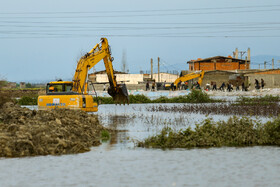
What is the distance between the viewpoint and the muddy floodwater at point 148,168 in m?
11.8

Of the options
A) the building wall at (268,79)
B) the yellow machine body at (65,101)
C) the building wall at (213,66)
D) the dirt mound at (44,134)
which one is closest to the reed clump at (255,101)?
the yellow machine body at (65,101)

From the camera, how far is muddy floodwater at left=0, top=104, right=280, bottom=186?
465 inches

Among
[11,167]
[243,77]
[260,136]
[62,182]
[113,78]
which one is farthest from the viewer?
[243,77]

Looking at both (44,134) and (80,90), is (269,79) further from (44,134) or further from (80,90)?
(44,134)

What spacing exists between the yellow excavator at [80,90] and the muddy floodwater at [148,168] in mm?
10525

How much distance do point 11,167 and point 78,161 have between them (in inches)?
73.8

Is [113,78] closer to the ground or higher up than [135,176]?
higher up

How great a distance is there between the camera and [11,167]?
44.6ft

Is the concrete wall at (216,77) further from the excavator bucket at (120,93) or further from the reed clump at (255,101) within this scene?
the excavator bucket at (120,93)

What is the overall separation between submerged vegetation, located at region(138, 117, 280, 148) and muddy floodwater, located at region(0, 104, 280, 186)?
57cm

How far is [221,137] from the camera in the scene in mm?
17516

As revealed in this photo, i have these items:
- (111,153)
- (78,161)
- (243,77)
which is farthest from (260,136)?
(243,77)

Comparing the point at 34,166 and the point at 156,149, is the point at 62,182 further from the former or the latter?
the point at 156,149

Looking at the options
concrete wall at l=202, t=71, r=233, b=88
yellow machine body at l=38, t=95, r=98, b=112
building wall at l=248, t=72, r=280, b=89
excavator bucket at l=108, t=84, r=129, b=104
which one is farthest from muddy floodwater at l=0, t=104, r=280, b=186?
concrete wall at l=202, t=71, r=233, b=88
